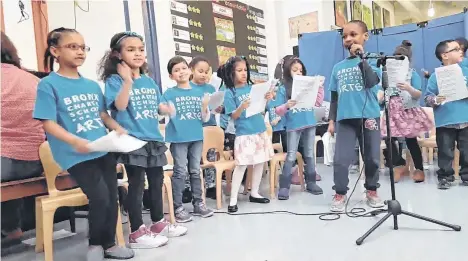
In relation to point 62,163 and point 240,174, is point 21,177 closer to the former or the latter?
point 62,163

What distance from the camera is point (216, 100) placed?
8.78 ft

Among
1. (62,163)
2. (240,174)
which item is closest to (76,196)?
(62,163)

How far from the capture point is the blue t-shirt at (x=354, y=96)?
8.02ft

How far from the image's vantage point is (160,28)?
4191 mm

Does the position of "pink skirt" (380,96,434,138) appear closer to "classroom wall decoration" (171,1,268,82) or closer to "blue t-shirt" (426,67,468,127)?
"blue t-shirt" (426,67,468,127)

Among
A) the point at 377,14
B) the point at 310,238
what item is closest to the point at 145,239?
the point at 310,238

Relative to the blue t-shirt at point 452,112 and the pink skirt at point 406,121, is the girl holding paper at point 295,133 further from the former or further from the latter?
the blue t-shirt at point 452,112

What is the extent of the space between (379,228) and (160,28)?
2972 millimetres

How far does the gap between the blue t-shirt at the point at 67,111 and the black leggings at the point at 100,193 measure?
0.16 feet

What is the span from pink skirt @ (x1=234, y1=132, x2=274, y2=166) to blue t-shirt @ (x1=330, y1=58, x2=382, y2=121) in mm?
570

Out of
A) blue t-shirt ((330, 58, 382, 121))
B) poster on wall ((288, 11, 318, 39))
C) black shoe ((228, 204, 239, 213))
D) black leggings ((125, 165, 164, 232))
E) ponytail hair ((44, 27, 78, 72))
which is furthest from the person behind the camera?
poster on wall ((288, 11, 318, 39))

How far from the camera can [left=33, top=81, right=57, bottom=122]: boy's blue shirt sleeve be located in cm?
169

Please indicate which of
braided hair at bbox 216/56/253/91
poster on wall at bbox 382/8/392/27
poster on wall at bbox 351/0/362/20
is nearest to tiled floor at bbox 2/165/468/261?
braided hair at bbox 216/56/253/91

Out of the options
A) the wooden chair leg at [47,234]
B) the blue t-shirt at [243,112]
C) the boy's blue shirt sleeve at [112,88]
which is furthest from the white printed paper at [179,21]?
the wooden chair leg at [47,234]
